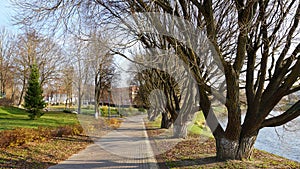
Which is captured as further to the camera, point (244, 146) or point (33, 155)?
point (33, 155)

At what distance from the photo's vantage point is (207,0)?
554 centimetres

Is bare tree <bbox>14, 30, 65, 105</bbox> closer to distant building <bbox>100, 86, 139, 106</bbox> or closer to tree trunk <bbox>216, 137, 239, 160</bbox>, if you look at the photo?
distant building <bbox>100, 86, 139, 106</bbox>

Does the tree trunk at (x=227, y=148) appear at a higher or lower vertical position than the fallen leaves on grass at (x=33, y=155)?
higher

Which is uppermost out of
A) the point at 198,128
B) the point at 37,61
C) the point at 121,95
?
the point at 37,61

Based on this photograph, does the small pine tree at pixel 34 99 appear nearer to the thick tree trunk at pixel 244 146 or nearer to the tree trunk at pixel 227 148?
the tree trunk at pixel 227 148

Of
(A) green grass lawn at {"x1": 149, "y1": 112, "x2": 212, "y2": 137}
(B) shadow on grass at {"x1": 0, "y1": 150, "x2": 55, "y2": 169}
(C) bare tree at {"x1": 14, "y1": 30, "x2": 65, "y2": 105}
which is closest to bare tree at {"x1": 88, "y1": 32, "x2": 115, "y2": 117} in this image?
(B) shadow on grass at {"x1": 0, "y1": 150, "x2": 55, "y2": 169}

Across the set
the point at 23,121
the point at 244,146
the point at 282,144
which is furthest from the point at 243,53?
the point at 23,121

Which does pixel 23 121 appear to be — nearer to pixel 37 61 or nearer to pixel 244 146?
pixel 37 61

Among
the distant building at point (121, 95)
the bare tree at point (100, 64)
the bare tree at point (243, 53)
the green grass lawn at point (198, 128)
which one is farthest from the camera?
the distant building at point (121, 95)

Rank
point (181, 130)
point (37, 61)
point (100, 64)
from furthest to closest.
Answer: point (37, 61) < point (100, 64) < point (181, 130)

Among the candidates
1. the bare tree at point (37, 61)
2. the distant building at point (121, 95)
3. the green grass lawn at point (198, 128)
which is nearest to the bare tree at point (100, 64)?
the distant building at point (121, 95)

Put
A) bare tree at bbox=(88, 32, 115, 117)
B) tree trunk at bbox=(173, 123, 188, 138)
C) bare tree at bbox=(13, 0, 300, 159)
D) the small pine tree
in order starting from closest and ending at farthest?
bare tree at bbox=(13, 0, 300, 159), bare tree at bbox=(88, 32, 115, 117), tree trunk at bbox=(173, 123, 188, 138), the small pine tree

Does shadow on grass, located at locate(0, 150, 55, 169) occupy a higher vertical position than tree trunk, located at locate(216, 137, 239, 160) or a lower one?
lower

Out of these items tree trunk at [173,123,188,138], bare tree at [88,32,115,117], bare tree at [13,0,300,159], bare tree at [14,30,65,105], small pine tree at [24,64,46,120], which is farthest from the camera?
bare tree at [14,30,65,105]
